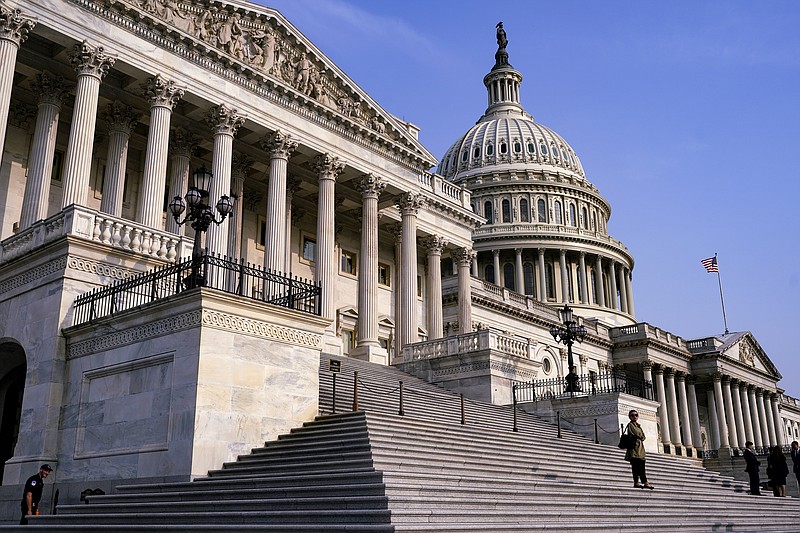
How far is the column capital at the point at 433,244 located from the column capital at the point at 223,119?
1698cm

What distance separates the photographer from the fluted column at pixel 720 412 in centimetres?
7912

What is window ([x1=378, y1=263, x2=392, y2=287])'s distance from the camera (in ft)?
159

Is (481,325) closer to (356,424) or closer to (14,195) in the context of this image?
(14,195)

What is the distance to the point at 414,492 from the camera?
499 inches

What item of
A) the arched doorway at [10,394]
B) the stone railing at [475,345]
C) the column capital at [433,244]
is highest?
the column capital at [433,244]

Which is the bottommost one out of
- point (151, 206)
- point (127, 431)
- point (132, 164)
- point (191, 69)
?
point (127, 431)

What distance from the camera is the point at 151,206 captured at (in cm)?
2989

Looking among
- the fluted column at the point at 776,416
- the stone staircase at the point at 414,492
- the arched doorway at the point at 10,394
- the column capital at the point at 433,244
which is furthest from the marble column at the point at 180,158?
the fluted column at the point at 776,416

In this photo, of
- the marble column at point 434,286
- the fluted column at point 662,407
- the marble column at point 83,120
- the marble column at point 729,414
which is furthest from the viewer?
the marble column at point 729,414

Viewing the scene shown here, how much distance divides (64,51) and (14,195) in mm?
6184

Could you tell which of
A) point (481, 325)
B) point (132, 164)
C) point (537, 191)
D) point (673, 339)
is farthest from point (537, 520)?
point (537, 191)

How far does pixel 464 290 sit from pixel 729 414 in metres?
47.0

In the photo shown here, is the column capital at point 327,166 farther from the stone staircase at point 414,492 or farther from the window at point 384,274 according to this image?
the stone staircase at point 414,492

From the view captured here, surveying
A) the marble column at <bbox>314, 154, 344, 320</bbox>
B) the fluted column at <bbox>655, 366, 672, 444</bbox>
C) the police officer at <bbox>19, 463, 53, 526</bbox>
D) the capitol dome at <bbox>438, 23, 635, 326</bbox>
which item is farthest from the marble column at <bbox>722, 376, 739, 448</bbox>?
the police officer at <bbox>19, 463, 53, 526</bbox>
